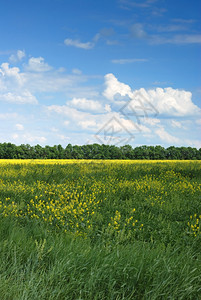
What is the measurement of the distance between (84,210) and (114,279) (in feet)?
12.5

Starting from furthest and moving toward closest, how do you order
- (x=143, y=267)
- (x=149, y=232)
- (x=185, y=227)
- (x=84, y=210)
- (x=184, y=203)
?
1. (x=184, y=203)
2. (x=84, y=210)
3. (x=185, y=227)
4. (x=149, y=232)
5. (x=143, y=267)

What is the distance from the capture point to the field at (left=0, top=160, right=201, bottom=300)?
129 inches

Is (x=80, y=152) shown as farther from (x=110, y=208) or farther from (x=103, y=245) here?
(x=103, y=245)

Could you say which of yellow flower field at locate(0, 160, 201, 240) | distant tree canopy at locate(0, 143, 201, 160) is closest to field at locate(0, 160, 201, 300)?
yellow flower field at locate(0, 160, 201, 240)

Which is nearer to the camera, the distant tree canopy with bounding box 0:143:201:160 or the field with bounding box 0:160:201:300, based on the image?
the field with bounding box 0:160:201:300

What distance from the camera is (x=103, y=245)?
16.2 ft

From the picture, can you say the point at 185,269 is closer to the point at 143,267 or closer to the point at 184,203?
the point at 143,267

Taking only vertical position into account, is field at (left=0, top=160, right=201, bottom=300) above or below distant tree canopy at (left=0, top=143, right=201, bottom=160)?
Result: below

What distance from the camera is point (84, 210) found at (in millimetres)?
7105

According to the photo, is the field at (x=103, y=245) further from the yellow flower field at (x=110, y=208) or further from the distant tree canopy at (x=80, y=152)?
the distant tree canopy at (x=80, y=152)

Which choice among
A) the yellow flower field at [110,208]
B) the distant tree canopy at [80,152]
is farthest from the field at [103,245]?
the distant tree canopy at [80,152]

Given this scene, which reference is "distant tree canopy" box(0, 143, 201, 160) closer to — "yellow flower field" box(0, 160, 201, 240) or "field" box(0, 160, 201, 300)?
"yellow flower field" box(0, 160, 201, 240)

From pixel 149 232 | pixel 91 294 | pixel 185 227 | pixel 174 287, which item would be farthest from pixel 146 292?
pixel 185 227

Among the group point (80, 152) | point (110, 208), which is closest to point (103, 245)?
point (110, 208)
